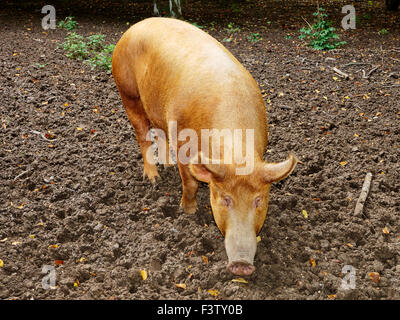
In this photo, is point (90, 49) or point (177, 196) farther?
point (90, 49)

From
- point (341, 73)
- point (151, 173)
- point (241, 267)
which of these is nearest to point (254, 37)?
point (341, 73)

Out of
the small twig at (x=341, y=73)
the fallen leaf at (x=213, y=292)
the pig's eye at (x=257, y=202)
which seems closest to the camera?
the pig's eye at (x=257, y=202)

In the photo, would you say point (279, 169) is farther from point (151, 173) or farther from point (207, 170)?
point (151, 173)

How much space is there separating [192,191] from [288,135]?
6.10ft

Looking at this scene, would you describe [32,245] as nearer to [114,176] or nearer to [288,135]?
[114,176]

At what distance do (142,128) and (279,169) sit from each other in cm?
209

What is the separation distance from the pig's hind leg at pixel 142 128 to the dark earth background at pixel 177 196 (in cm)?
17

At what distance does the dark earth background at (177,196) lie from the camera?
3037 mm

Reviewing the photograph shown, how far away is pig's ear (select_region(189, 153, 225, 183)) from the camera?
2.64m

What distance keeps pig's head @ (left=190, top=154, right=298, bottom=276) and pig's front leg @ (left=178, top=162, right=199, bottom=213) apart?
0.72 m

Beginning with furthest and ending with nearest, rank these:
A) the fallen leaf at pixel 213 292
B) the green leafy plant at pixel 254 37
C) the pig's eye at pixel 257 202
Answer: the green leafy plant at pixel 254 37
the fallen leaf at pixel 213 292
the pig's eye at pixel 257 202

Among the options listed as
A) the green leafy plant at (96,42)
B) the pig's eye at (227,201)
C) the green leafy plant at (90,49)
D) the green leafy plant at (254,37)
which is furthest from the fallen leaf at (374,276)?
the green leafy plant at (96,42)

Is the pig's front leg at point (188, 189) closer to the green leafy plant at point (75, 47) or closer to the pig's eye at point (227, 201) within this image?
the pig's eye at point (227, 201)

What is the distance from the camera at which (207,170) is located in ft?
8.94
